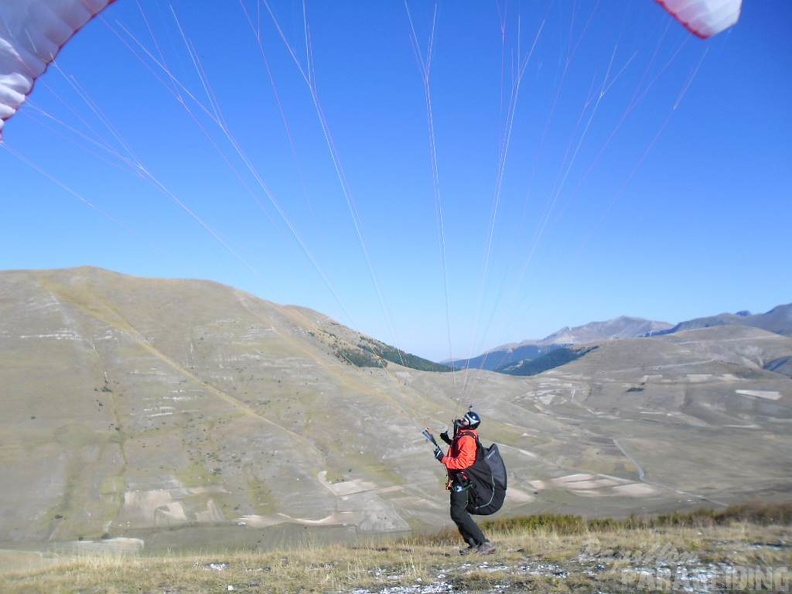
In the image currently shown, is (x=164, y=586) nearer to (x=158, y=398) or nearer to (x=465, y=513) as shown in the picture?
(x=465, y=513)

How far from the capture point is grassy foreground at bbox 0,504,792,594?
5.56m

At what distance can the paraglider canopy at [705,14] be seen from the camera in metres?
8.22

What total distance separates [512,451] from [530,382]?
63.5 meters

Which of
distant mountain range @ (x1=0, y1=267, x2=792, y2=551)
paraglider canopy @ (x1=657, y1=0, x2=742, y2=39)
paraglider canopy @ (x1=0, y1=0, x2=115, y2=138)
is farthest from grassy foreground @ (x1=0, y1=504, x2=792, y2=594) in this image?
distant mountain range @ (x1=0, y1=267, x2=792, y2=551)

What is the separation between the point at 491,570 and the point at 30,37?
9021mm

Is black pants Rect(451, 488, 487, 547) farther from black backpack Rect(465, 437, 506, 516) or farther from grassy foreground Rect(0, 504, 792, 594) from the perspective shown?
grassy foreground Rect(0, 504, 792, 594)

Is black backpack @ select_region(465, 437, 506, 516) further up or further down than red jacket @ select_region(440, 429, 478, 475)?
further down

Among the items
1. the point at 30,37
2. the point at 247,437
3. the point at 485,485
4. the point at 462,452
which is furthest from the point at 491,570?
the point at 247,437

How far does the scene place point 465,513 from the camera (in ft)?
26.6

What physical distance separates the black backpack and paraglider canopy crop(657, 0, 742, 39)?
718cm

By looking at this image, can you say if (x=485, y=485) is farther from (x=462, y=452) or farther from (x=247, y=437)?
(x=247, y=437)

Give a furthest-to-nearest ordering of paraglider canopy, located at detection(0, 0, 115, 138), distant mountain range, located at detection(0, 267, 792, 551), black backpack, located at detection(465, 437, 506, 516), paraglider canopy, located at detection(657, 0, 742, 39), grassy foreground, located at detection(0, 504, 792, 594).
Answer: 1. distant mountain range, located at detection(0, 267, 792, 551)
2. paraglider canopy, located at detection(657, 0, 742, 39)
3. black backpack, located at detection(465, 437, 506, 516)
4. paraglider canopy, located at detection(0, 0, 115, 138)
5. grassy foreground, located at detection(0, 504, 792, 594)

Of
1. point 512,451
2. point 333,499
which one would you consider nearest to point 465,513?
point 333,499

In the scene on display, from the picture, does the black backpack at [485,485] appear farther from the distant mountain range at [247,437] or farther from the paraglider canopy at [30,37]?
the distant mountain range at [247,437]
